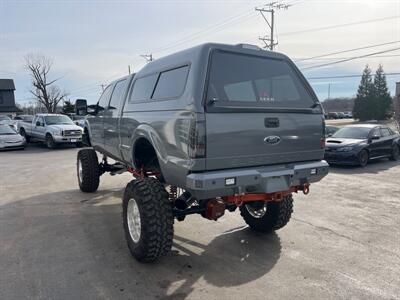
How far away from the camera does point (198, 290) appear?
3.61 m

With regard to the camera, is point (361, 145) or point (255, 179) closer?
point (255, 179)

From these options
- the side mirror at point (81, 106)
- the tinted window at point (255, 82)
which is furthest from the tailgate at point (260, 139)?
the side mirror at point (81, 106)

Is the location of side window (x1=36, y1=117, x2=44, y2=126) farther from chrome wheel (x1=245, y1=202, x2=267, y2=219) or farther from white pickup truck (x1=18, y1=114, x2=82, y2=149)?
chrome wheel (x1=245, y1=202, x2=267, y2=219)

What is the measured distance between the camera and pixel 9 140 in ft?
60.3

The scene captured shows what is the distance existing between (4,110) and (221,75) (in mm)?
56999

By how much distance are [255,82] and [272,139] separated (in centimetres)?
69

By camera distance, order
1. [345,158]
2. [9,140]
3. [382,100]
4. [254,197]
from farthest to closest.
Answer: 1. [382,100]
2. [9,140]
3. [345,158]
4. [254,197]

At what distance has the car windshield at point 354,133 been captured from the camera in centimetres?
1294

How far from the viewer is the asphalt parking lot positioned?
3.62 m

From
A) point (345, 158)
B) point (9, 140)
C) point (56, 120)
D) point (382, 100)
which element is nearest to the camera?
point (345, 158)

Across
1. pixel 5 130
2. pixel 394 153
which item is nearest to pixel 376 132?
pixel 394 153

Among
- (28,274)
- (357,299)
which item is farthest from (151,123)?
(357,299)

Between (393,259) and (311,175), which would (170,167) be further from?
(393,259)

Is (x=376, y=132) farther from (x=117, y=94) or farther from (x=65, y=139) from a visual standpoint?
(x=65, y=139)
